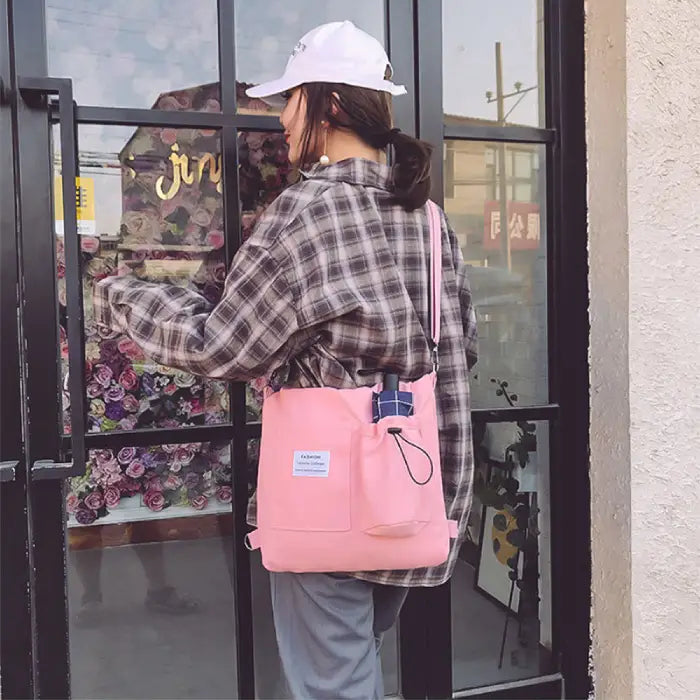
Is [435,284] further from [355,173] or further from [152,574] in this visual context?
[152,574]

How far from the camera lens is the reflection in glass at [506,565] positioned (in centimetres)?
214

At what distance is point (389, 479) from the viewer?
1307 mm

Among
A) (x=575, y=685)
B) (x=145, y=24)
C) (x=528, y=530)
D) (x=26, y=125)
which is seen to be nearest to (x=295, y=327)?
(x=26, y=125)

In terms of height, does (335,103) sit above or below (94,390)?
above

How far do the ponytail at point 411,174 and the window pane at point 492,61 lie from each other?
0.68m

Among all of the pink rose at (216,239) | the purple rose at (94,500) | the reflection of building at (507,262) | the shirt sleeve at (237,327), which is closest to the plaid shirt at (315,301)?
the shirt sleeve at (237,327)

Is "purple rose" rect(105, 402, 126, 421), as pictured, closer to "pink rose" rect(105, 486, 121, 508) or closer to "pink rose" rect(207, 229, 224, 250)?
"pink rose" rect(105, 486, 121, 508)

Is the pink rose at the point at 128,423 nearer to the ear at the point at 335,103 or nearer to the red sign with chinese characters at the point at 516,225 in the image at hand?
the ear at the point at 335,103

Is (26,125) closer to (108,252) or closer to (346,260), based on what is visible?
(108,252)

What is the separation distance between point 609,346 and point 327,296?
40.2 inches

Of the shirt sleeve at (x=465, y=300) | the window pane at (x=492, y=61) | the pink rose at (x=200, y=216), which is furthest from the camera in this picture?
the window pane at (x=492, y=61)

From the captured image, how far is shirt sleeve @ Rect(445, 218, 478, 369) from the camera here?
1.65m

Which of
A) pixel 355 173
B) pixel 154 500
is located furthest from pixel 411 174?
pixel 154 500

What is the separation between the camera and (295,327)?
51.4 inches
